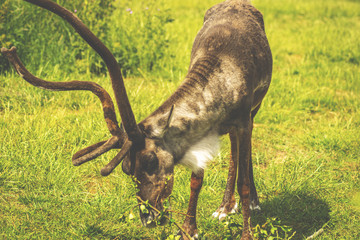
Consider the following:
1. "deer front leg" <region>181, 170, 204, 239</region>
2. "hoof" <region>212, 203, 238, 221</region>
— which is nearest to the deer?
"deer front leg" <region>181, 170, 204, 239</region>

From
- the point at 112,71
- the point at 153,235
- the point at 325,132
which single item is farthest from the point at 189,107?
the point at 325,132

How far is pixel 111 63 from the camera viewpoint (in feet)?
8.01

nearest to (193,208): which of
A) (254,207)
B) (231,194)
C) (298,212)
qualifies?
(231,194)

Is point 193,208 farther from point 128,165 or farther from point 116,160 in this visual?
point 116,160

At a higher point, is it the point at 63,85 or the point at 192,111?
the point at 63,85

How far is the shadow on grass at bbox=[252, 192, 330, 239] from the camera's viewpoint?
360cm

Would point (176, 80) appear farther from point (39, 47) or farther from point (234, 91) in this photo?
point (234, 91)

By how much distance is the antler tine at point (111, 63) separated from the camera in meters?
2.25

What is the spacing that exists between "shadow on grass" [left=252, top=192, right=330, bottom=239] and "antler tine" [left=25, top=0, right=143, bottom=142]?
169 centimetres

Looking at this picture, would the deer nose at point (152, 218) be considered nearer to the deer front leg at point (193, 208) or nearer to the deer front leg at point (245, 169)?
the deer front leg at point (193, 208)

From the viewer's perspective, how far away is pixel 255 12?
3727mm

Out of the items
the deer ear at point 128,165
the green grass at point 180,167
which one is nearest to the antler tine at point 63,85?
the deer ear at point 128,165

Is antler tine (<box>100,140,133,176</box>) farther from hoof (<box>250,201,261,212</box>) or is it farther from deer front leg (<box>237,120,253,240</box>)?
hoof (<box>250,201,261,212</box>)

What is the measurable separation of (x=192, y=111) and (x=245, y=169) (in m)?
0.79
